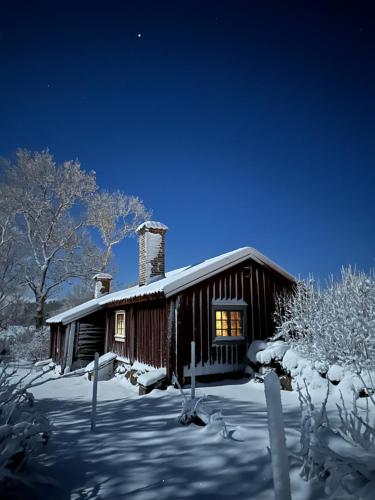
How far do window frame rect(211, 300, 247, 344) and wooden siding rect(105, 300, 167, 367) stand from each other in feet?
5.30

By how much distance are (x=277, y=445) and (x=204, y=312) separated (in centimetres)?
784

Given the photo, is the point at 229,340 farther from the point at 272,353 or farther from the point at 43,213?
the point at 43,213

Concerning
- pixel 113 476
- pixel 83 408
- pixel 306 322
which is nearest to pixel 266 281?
pixel 306 322

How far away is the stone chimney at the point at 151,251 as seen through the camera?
1278 cm

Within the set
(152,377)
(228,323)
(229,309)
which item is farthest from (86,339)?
(229,309)

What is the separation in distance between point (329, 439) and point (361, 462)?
1109 millimetres

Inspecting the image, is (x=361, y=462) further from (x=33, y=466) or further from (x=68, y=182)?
(x=68, y=182)

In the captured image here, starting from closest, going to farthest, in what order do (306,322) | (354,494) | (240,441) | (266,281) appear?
(354,494), (240,441), (306,322), (266,281)

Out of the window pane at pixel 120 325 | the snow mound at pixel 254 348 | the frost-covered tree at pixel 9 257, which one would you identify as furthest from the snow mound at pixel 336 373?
the frost-covered tree at pixel 9 257

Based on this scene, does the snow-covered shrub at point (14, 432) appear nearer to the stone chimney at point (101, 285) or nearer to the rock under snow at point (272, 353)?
the rock under snow at point (272, 353)

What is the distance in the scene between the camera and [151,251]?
42.4 ft

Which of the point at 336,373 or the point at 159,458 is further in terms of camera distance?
the point at 336,373

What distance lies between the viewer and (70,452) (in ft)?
13.2

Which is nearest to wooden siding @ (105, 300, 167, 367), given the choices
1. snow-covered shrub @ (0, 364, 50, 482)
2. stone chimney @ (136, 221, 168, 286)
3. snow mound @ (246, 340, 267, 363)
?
stone chimney @ (136, 221, 168, 286)
